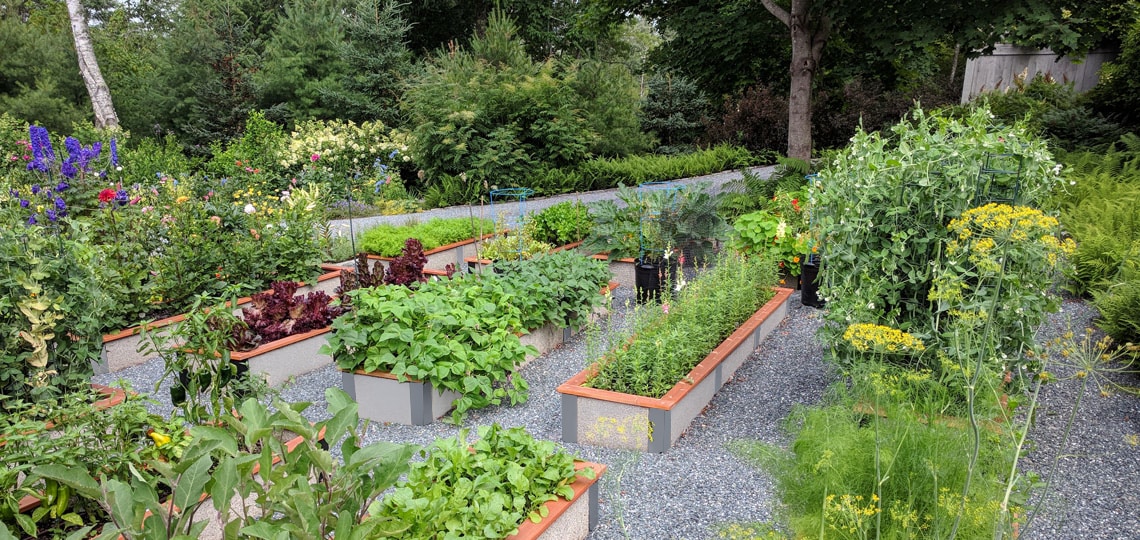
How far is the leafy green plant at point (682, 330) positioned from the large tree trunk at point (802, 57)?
5490 mm

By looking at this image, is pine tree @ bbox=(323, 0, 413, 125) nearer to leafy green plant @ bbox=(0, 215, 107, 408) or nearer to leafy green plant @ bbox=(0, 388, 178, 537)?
leafy green plant @ bbox=(0, 215, 107, 408)

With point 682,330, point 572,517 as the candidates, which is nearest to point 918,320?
point 682,330

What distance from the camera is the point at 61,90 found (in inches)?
635

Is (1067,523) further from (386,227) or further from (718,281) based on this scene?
(386,227)

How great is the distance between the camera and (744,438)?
11.2 feet

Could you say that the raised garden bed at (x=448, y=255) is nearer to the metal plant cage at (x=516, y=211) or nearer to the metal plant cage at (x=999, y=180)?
the metal plant cage at (x=516, y=211)

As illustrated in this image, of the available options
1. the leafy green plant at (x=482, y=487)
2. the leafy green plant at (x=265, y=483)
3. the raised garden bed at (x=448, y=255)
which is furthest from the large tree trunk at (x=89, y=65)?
the leafy green plant at (x=265, y=483)

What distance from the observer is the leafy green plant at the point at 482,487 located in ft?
6.91

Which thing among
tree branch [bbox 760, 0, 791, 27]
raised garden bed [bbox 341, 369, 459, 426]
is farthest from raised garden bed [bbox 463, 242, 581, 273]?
tree branch [bbox 760, 0, 791, 27]

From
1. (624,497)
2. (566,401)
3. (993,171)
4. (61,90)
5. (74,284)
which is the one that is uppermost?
(61,90)

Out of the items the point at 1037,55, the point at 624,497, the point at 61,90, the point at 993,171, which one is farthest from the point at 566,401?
the point at 61,90

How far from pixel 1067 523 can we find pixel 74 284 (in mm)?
4396

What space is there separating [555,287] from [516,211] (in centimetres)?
521

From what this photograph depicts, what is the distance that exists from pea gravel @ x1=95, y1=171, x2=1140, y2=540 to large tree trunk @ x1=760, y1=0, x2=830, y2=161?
18.8ft
